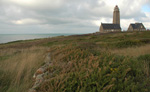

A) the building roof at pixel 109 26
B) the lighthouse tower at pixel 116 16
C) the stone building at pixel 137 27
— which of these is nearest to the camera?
the stone building at pixel 137 27

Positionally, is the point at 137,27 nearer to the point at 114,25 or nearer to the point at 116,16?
the point at 114,25

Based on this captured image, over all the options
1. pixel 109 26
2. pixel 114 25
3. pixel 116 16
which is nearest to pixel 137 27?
pixel 114 25

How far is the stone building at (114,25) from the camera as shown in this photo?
65769 mm

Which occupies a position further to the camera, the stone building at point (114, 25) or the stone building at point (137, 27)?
the stone building at point (114, 25)

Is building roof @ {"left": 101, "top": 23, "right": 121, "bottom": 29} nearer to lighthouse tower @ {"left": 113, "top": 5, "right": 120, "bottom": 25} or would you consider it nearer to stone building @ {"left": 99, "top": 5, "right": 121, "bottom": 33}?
stone building @ {"left": 99, "top": 5, "right": 121, "bottom": 33}

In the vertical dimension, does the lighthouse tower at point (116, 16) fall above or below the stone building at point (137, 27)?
above

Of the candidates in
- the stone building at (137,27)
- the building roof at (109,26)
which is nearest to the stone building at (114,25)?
the building roof at (109,26)

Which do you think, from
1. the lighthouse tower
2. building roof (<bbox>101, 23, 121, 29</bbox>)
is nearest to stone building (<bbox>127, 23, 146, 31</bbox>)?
building roof (<bbox>101, 23, 121, 29</bbox>)

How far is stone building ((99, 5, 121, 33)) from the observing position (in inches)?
2589

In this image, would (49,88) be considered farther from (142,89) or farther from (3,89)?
(142,89)

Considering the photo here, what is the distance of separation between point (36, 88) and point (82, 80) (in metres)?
1.42

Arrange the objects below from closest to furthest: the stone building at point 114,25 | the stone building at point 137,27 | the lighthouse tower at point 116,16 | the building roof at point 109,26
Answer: the stone building at point 137,27, the stone building at point 114,25, the building roof at point 109,26, the lighthouse tower at point 116,16

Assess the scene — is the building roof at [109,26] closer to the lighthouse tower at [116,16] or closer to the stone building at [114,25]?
the stone building at [114,25]

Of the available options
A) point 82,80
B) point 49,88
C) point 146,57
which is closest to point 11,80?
point 49,88
